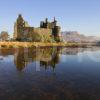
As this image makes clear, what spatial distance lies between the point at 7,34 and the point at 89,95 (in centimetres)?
14927

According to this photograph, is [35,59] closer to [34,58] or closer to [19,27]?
[34,58]

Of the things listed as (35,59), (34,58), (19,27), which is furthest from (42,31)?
(35,59)

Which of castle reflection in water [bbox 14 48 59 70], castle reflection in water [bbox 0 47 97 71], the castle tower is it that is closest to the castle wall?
the castle tower

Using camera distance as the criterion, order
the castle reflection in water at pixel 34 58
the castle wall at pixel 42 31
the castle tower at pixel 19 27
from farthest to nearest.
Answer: the castle wall at pixel 42 31
the castle tower at pixel 19 27
the castle reflection in water at pixel 34 58

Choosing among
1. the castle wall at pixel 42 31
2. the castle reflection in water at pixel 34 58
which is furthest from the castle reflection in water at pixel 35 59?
the castle wall at pixel 42 31

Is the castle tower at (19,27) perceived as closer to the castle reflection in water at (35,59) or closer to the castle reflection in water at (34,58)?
the castle reflection in water at (34,58)

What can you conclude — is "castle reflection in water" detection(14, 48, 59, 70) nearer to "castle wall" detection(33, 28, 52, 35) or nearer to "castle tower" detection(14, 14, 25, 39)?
"castle tower" detection(14, 14, 25, 39)

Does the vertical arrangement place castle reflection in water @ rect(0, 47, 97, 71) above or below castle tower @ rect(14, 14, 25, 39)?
below

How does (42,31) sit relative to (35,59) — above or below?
above

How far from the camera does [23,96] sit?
1394 cm

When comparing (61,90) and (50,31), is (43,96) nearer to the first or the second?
(61,90)

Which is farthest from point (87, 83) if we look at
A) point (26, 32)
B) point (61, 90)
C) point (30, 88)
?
point (26, 32)

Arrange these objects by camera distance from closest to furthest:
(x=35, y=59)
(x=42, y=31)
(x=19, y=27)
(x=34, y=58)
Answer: (x=35, y=59) < (x=34, y=58) < (x=19, y=27) < (x=42, y=31)

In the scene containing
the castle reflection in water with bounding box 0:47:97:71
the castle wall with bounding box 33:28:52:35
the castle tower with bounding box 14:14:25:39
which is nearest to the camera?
the castle reflection in water with bounding box 0:47:97:71
